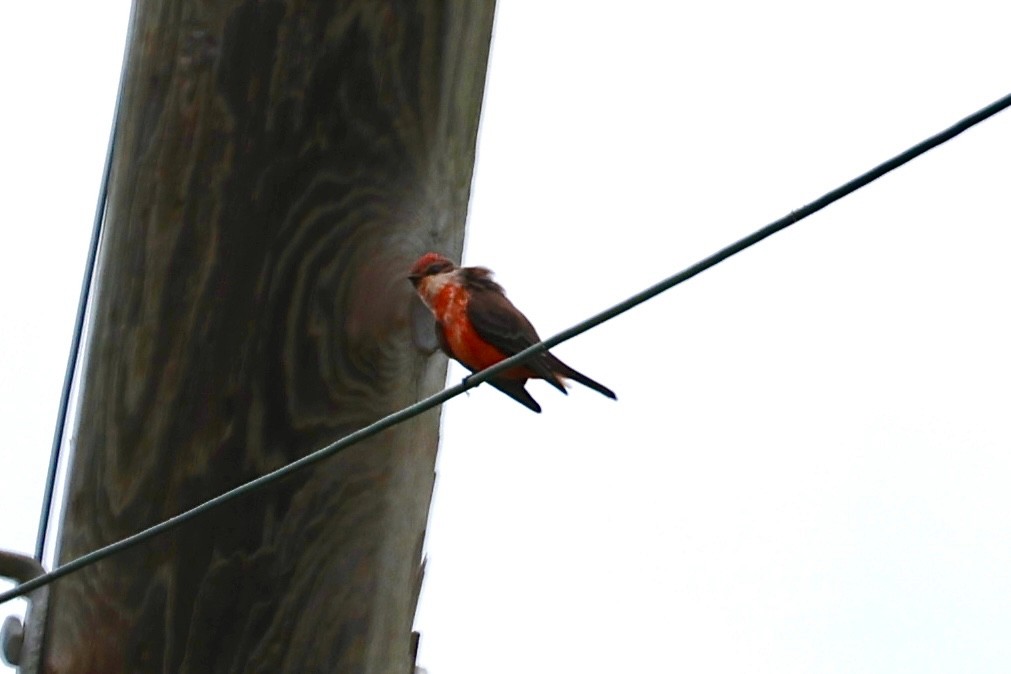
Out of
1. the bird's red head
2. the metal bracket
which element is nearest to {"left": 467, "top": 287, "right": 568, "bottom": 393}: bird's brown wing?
the bird's red head

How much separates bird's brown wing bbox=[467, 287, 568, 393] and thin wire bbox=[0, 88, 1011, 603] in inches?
31.5

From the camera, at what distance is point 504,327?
432 centimetres

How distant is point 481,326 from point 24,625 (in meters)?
1.19

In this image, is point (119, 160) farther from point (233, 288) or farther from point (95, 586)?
point (95, 586)

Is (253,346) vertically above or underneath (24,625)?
above

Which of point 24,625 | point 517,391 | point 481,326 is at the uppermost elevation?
point 481,326

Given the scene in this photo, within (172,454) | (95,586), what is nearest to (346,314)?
(172,454)

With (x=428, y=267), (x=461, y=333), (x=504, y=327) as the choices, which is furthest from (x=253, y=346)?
(x=504, y=327)

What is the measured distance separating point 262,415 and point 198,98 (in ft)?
1.84

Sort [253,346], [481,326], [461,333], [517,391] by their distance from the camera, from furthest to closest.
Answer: [517,391] < [481,326] < [461,333] < [253,346]

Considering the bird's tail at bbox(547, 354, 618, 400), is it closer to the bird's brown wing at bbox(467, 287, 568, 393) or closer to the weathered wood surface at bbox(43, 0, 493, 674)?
the bird's brown wing at bbox(467, 287, 568, 393)

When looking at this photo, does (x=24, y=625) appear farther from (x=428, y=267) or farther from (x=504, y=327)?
(x=504, y=327)

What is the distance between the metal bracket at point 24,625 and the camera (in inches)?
134

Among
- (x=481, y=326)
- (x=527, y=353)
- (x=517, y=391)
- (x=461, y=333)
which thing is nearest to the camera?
(x=527, y=353)
